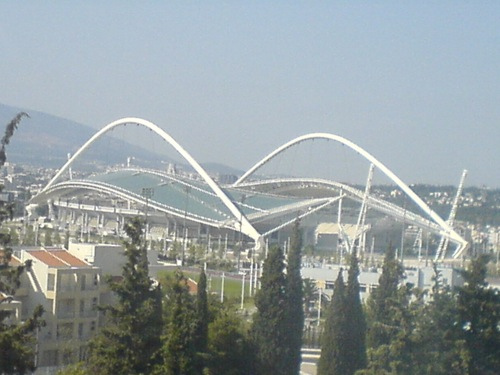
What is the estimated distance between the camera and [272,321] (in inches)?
523

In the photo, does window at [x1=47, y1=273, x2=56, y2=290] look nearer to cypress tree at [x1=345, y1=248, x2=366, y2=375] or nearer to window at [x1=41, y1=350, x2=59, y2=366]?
window at [x1=41, y1=350, x2=59, y2=366]

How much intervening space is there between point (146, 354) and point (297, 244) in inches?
215

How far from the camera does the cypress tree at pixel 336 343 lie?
42.5 ft

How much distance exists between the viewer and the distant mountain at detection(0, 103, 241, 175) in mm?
155125

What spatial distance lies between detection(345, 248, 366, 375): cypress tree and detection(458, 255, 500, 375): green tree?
202 centimetres

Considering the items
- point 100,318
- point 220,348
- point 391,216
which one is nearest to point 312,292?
point 100,318

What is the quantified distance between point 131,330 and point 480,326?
3.92 m

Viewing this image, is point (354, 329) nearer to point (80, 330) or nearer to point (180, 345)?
point (180, 345)

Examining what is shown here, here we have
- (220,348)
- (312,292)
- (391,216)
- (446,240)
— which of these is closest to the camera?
(220,348)

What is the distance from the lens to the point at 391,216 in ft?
151

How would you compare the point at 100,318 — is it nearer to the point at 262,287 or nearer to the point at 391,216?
the point at 262,287

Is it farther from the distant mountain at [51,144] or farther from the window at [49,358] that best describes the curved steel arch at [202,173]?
the distant mountain at [51,144]

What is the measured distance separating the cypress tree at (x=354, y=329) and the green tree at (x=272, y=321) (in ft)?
2.88

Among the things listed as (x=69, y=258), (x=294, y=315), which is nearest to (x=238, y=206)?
(x=69, y=258)
